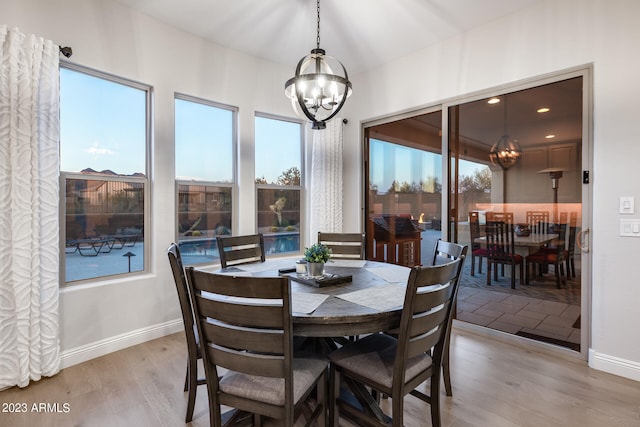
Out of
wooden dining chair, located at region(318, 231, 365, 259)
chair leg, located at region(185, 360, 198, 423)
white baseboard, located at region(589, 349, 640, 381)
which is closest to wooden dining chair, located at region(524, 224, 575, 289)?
white baseboard, located at region(589, 349, 640, 381)

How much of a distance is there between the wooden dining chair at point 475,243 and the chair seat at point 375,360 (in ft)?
5.89

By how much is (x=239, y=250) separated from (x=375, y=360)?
153 centimetres

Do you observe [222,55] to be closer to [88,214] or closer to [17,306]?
[88,214]

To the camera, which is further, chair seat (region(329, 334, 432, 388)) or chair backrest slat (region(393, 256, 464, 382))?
chair seat (region(329, 334, 432, 388))

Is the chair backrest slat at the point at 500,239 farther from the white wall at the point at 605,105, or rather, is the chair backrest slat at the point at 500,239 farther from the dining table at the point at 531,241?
the white wall at the point at 605,105

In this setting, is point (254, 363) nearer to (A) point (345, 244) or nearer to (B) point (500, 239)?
(A) point (345, 244)

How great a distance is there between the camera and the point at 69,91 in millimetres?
2588

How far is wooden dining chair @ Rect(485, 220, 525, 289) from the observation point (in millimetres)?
2994

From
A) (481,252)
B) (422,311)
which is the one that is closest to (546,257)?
(481,252)

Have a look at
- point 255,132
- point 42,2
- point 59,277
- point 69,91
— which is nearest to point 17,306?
point 59,277

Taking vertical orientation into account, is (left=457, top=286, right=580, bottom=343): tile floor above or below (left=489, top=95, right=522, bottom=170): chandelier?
below

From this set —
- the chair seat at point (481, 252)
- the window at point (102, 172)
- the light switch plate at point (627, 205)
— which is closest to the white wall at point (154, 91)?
the window at point (102, 172)

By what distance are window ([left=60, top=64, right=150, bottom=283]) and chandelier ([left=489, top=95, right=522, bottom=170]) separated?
3321 mm

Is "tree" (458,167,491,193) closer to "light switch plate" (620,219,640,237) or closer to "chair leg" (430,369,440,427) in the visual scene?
"light switch plate" (620,219,640,237)
